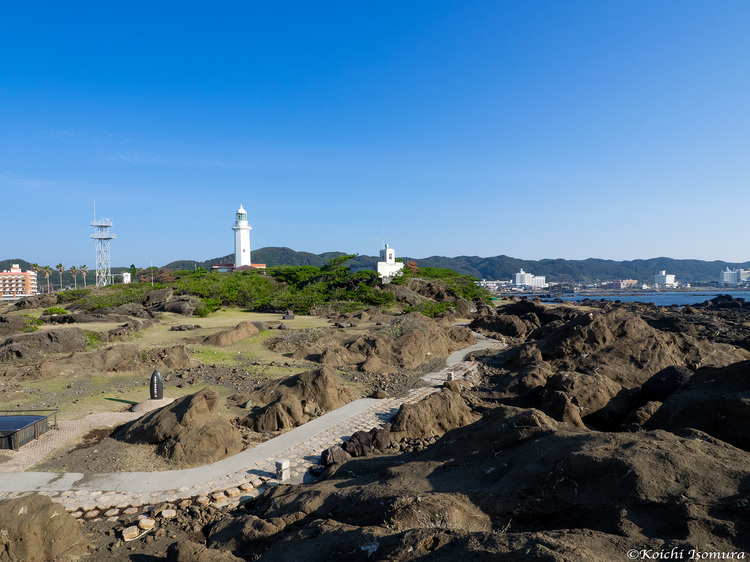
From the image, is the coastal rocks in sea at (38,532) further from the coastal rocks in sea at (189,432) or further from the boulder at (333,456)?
the boulder at (333,456)

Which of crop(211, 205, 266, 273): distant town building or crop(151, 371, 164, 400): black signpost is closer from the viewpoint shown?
crop(151, 371, 164, 400): black signpost

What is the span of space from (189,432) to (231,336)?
1346cm

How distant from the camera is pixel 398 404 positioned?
44.1ft

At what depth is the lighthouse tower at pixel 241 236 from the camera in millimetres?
70625

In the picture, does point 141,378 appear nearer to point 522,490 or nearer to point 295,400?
point 295,400

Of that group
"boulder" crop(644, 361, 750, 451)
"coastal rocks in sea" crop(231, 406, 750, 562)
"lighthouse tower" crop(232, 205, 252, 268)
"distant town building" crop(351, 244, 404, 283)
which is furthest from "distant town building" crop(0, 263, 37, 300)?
"boulder" crop(644, 361, 750, 451)

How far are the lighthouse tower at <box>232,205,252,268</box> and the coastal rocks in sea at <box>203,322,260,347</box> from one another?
1942 inches

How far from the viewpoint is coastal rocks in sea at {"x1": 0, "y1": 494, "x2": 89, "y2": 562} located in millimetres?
5754

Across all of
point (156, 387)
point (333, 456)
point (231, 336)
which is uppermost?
point (231, 336)

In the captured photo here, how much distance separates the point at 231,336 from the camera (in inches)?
889

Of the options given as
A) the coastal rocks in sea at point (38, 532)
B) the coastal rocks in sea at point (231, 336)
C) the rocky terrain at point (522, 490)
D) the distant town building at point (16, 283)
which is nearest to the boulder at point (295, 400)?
the rocky terrain at point (522, 490)

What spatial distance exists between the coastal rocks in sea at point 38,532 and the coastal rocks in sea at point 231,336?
15.9 meters

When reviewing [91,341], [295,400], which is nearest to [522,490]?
[295,400]

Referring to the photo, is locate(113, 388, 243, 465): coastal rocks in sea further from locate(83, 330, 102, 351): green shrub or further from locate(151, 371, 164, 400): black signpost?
locate(83, 330, 102, 351): green shrub
